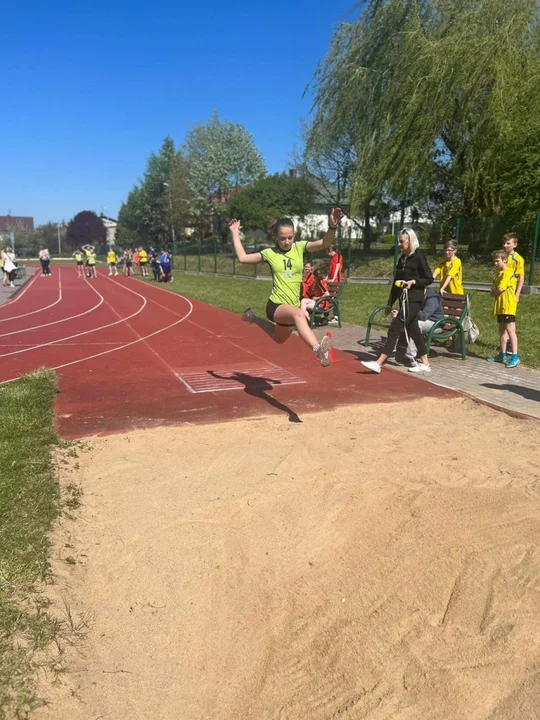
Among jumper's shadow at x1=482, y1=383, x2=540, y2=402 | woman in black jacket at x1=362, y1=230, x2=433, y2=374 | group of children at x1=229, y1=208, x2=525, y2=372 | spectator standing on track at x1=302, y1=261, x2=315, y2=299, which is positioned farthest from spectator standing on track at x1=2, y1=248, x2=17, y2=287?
jumper's shadow at x1=482, y1=383, x2=540, y2=402

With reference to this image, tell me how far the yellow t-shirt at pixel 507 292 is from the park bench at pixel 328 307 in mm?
4342

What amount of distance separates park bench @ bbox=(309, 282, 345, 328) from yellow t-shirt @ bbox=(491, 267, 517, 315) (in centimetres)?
Answer: 434

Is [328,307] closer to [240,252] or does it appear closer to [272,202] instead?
[240,252]

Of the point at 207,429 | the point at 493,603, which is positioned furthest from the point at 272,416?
the point at 493,603

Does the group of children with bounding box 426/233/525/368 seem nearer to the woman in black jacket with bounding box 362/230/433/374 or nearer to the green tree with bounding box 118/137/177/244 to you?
the woman in black jacket with bounding box 362/230/433/374

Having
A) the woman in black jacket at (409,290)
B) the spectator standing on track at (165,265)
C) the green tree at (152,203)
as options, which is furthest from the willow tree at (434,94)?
the green tree at (152,203)

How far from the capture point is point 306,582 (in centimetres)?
317

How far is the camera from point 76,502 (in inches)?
156

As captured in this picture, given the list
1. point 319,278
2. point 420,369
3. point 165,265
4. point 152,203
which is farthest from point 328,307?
point 152,203

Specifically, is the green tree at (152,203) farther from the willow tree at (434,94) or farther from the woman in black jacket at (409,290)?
the woman in black jacket at (409,290)

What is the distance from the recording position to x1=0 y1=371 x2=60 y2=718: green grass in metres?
2.44

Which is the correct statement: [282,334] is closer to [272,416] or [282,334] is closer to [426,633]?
[272,416]

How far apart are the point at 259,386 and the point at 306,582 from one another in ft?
14.0

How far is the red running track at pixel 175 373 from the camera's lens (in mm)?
6207
